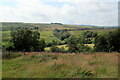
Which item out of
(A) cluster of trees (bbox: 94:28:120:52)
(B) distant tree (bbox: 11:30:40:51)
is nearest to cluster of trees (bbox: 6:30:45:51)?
(B) distant tree (bbox: 11:30:40:51)

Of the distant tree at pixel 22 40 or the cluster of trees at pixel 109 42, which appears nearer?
the distant tree at pixel 22 40

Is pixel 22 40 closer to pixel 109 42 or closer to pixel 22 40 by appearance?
pixel 22 40

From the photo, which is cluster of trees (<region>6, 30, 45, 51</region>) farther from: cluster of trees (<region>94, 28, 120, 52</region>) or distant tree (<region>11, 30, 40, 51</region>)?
cluster of trees (<region>94, 28, 120, 52</region>)

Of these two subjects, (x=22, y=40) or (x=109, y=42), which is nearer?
(x=22, y=40)

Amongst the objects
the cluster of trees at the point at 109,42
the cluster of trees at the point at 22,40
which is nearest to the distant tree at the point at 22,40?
the cluster of trees at the point at 22,40

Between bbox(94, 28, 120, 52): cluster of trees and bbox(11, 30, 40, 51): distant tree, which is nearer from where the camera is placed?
bbox(11, 30, 40, 51): distant tree

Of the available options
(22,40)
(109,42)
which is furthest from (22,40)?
(109,42)

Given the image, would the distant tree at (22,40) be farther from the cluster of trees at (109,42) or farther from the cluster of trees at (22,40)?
the cluster of trees at (109,42)

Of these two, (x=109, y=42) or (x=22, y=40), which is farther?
(x=109, y=42)

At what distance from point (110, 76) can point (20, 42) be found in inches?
1622

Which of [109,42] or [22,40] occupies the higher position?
[22,40]

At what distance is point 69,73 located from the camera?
6297mm

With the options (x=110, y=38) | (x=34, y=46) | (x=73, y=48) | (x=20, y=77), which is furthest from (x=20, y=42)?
(x=20, y=77)

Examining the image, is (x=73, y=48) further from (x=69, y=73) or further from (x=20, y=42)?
(x=69, y=73)
